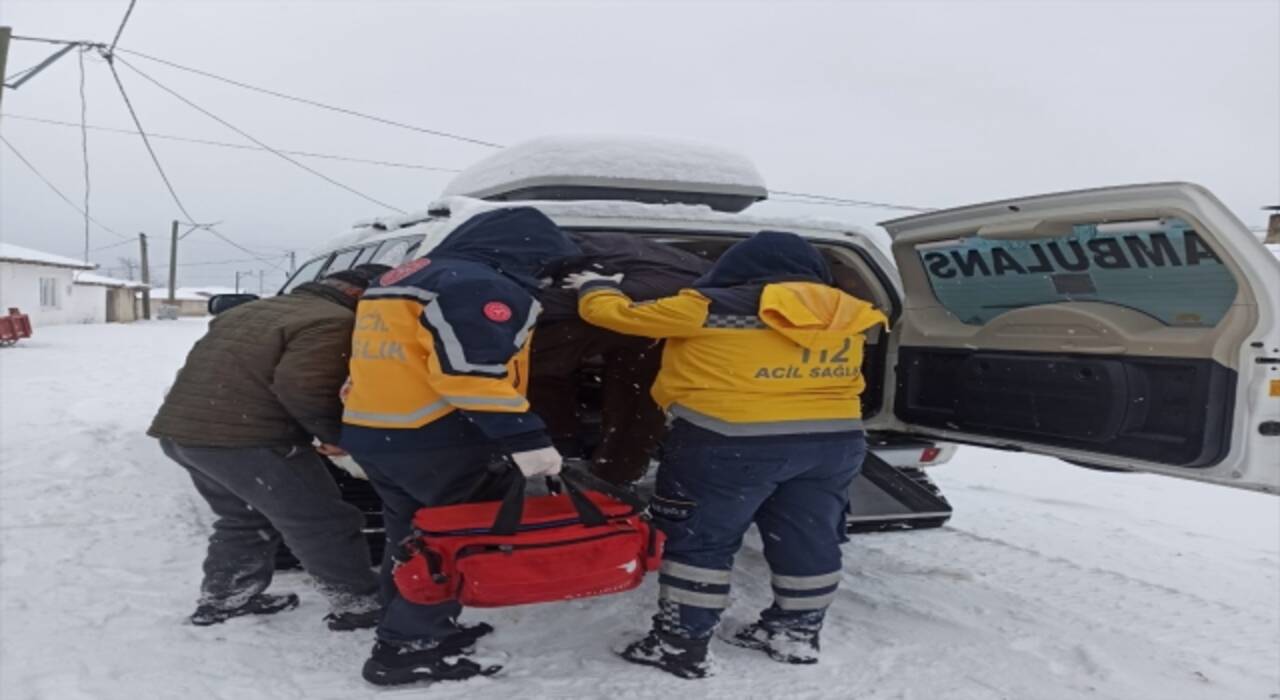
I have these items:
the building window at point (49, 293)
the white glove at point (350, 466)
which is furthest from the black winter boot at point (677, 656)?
the building window at point (49, 293)

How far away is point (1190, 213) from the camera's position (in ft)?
9.86

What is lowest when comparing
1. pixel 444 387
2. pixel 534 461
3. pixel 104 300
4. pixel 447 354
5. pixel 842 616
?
pixel 104 300

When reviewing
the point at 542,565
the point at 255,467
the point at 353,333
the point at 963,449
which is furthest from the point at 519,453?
the point at 963,449

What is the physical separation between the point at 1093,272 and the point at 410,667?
10.1 ft

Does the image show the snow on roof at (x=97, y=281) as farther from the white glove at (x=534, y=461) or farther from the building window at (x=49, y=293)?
the white glove at (x=534, y=461)

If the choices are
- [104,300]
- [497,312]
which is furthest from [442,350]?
[104,300]

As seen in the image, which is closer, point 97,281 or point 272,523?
point 272,523

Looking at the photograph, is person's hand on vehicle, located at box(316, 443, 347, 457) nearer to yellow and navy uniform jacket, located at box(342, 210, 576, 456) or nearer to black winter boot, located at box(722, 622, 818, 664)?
yellow and navy uniform jacket, located at box(342, 210, 576, 456)

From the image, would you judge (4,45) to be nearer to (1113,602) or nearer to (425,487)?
(425,487)

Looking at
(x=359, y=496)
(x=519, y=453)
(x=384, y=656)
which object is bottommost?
(x=384, y=656)

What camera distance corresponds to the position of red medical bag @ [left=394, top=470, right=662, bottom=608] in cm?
272

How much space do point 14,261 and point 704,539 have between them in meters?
35.3

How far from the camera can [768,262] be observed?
3186 mm

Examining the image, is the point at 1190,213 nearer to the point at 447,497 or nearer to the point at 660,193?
the point at 660,193
